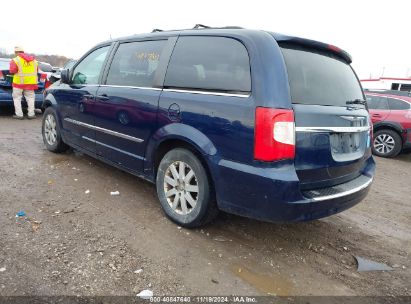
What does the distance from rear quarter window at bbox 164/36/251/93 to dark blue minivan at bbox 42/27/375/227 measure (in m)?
0.01

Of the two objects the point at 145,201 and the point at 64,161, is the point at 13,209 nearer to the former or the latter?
the point at 145,201

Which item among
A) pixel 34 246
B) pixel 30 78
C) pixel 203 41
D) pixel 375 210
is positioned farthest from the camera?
pixel 30 78

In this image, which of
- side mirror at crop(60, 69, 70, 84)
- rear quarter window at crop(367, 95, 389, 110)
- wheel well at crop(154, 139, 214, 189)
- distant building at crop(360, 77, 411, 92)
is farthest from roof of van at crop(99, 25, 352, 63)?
distant building at crop(360, 77, 411, 92)

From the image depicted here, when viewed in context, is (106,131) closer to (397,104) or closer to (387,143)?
(387,143)

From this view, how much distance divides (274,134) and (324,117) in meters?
0.50

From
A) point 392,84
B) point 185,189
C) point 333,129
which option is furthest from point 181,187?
Result: point 392,84

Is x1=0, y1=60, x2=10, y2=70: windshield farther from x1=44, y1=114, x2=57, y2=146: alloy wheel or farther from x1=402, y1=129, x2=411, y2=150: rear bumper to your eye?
x1=402, y1=129, x2=411, y2=150: rear bumper

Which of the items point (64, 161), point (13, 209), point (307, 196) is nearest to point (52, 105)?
point (64, 161)

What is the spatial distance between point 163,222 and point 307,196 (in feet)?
4.90

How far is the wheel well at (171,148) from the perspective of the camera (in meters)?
3.05

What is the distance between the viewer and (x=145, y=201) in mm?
3959

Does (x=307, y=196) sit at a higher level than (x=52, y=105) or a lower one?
lower

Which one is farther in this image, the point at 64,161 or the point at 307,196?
the point at 64,161

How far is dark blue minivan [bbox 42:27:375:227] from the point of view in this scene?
102 inches
